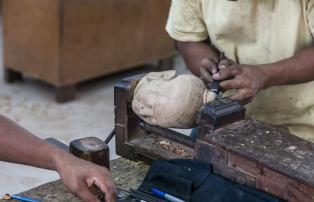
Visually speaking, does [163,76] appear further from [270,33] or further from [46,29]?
[46,29]

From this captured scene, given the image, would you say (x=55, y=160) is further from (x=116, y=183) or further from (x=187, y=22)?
(x=187, y=22)

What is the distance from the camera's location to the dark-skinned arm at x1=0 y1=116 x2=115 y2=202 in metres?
1.20

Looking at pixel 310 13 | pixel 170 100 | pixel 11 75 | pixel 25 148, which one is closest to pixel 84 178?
pixel 25 148

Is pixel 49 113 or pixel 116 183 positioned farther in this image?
pixel 49 113

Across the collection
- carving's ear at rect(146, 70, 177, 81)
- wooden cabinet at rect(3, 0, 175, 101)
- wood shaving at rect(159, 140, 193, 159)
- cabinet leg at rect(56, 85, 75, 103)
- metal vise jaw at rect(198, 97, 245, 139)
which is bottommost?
cabinet leg at rect(56, 85, 75, 103)

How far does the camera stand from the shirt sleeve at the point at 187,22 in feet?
5.44

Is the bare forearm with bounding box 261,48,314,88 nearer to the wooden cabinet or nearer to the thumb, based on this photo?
the thumb

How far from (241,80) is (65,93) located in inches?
100

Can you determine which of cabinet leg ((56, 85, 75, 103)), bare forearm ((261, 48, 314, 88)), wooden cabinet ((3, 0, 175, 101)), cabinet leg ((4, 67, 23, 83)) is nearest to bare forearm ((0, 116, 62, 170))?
bare forearm ((261, 48, 314, 88))

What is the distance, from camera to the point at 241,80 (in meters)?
1.43

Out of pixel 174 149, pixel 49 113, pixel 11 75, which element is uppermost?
pixel 174 149

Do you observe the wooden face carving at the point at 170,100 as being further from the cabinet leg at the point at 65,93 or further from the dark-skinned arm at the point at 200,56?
the cabinet leg at the point at 65,93

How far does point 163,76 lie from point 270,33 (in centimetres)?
31

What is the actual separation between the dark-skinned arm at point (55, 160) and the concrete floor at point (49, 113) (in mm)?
1670
